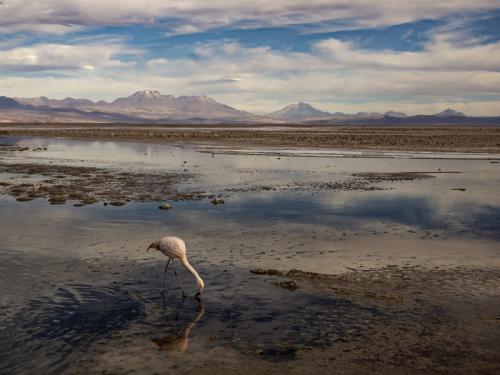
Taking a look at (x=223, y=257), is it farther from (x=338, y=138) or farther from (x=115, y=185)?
(x=338, y=138)

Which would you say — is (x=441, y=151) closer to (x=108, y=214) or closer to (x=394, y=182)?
(x=394, y=182)

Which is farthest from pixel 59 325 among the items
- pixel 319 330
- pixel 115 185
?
pixel 115 185

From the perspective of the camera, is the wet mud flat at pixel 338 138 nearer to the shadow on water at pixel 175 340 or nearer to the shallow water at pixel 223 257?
the shallow water at pixel 223 257

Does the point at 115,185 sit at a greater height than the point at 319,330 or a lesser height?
greater

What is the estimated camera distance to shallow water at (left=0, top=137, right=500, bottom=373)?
11.3 meters

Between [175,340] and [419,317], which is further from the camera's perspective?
[419,317]

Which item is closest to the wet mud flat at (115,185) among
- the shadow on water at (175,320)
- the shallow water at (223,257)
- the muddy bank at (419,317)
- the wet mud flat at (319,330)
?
the shallow water at (223,257)

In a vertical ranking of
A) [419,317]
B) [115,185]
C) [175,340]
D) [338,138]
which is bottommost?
[175,340]

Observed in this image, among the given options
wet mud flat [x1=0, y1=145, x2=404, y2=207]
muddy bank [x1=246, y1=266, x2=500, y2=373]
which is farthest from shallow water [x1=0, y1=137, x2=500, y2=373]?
wet mud flat [x1=0, y1=145, x2=404, y2=207]

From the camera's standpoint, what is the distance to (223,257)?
56.2 feet

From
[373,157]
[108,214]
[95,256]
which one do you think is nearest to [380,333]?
[95,256]

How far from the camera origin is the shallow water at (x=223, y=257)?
11336mm

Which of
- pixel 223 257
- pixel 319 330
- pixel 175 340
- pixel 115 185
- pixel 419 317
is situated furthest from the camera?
pixel 115 185

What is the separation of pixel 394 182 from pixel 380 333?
2493 cm
